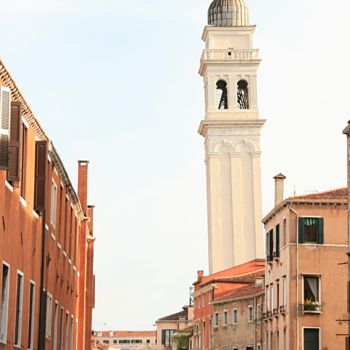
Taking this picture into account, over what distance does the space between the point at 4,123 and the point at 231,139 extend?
85.4 m

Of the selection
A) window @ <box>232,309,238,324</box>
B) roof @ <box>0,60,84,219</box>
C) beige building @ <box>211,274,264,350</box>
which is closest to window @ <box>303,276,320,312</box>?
beige building @ <box>211,274,264,350</box>

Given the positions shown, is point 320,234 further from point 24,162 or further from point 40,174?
point 24,162

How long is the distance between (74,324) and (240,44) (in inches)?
2793

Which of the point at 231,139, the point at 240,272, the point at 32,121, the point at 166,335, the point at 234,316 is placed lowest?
the point at 234,316

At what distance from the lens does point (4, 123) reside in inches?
890

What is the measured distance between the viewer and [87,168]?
52.1 meters

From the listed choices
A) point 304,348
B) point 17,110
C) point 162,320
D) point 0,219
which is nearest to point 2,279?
point 0,219

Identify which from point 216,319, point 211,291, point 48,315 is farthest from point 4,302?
point 211,291

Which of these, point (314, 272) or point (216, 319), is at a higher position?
point (314, 272)

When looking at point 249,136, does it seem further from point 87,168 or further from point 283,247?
point 87,168

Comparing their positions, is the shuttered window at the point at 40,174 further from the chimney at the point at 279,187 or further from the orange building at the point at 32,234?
the chimney at the point at 279,187

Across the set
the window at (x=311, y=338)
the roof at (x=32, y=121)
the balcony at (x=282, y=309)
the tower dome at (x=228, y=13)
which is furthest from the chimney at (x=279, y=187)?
the tower dome at (x=228, y=13)

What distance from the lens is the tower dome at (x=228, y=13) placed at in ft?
375

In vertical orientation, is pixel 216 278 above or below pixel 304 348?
above
